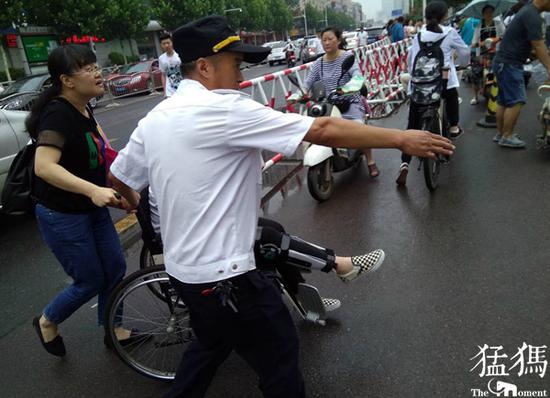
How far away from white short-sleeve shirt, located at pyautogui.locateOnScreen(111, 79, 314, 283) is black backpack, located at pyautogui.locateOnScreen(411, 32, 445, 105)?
12.4 feet

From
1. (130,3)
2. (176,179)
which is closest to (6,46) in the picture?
(130,3)

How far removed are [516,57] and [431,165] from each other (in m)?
1.98

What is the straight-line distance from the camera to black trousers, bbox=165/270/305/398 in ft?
5.60

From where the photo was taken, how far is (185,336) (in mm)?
2617

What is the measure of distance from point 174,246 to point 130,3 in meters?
33.4

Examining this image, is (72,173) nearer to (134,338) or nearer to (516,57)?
(134,338)

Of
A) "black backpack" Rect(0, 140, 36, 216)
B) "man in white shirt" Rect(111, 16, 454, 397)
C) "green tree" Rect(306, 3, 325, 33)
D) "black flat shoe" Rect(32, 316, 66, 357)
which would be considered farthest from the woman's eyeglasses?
"green tree" Rect(306, 3, 325, 33)

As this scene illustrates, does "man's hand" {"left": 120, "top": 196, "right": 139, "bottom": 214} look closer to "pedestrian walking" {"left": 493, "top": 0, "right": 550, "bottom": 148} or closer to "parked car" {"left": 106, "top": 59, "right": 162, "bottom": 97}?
"pedestrian walking" {"left": 493, "top": 0, "right": 550, "bottom": 148}

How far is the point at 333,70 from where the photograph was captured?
5.27 m

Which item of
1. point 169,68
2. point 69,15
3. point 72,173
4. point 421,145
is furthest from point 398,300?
point 69,15

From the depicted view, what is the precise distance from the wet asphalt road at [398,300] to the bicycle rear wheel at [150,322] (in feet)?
0.41

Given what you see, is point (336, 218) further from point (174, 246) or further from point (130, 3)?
point (130, 3)

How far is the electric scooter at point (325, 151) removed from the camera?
4805 millimetres

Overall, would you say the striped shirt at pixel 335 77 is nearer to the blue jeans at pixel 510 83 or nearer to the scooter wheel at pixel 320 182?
the scooter wheel at pixel 320 182
